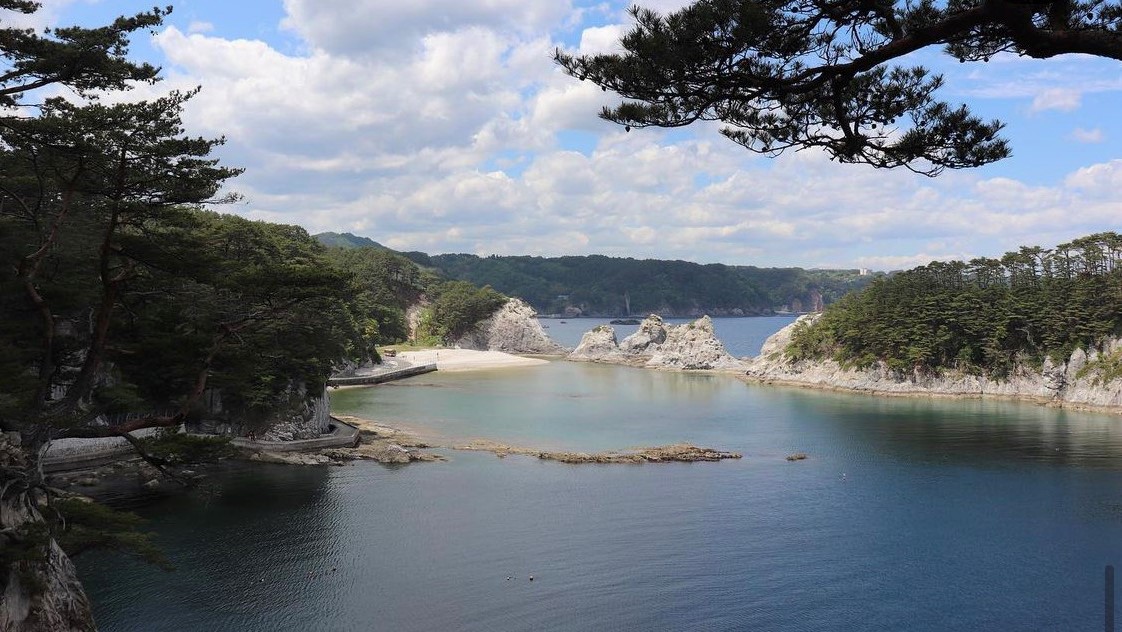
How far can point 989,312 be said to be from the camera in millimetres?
54406

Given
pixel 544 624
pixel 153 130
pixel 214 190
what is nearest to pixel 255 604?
pixel 544 624

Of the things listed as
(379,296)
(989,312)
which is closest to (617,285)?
(379,296)

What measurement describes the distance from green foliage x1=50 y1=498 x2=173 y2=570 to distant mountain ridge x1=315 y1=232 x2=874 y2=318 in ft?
516

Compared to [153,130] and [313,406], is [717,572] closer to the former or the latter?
[153,130]

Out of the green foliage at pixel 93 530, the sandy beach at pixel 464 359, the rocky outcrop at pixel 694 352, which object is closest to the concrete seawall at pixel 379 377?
the sandy beach at pixel 464 359

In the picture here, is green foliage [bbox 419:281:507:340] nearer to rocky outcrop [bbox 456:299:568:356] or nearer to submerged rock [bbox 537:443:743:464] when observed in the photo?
rocky outcrop [bbox 456:299:568:356]

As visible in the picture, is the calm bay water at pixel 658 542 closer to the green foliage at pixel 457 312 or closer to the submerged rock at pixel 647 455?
the submerged rock at pixel 647 455

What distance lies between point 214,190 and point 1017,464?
32875mm

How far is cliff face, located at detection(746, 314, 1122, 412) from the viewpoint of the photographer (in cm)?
4766

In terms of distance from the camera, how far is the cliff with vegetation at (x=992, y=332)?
161 feet

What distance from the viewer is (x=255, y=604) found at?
16625mm

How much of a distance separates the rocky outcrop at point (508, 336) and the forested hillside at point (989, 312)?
141 feet

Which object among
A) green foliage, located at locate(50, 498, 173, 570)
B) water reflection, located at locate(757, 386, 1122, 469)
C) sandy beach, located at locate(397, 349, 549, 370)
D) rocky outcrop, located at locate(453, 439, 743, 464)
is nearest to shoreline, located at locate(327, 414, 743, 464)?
rocky outcrop, located at locate(453, 439, 743, 464)

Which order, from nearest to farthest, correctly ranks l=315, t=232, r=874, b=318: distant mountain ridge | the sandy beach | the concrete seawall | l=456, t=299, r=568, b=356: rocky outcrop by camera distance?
the concrete seawall
the sandy beach
l=456, t=299, r=568, b=356: rocky outcrop
l=315, t=232, r=874, b=318: distant mountain ridge
